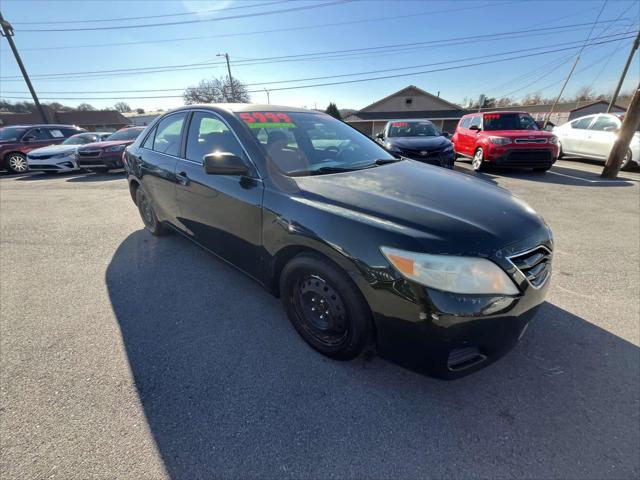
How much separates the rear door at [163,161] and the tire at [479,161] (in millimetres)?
8073

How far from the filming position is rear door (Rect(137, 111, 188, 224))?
3.06 m

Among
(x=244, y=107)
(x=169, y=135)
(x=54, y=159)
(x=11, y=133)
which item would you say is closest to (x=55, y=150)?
(x=54, y=159)

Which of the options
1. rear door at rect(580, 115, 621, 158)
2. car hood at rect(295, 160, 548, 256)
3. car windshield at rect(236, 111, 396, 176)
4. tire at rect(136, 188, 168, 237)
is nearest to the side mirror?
car windshield at rect(236, 111, 396, 176)

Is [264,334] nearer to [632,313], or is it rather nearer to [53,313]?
[53,313]

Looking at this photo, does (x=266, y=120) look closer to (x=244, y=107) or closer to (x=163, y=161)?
(x=244, y=107)

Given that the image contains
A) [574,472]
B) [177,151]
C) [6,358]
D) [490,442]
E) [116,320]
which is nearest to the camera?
[574,472]

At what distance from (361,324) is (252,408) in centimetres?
80

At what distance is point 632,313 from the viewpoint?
2.49 metres

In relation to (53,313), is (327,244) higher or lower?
higher

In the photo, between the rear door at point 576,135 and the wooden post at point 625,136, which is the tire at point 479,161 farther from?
the rear door at point 576,135

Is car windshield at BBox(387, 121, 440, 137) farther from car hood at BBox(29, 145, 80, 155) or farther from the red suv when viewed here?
car hood at BBox(29, 145, 80, 155)

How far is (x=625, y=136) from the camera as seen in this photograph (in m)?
7.32

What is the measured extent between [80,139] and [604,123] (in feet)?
58.7

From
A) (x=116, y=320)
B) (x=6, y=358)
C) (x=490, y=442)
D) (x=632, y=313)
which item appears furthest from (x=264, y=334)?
(x=632, y=313)
